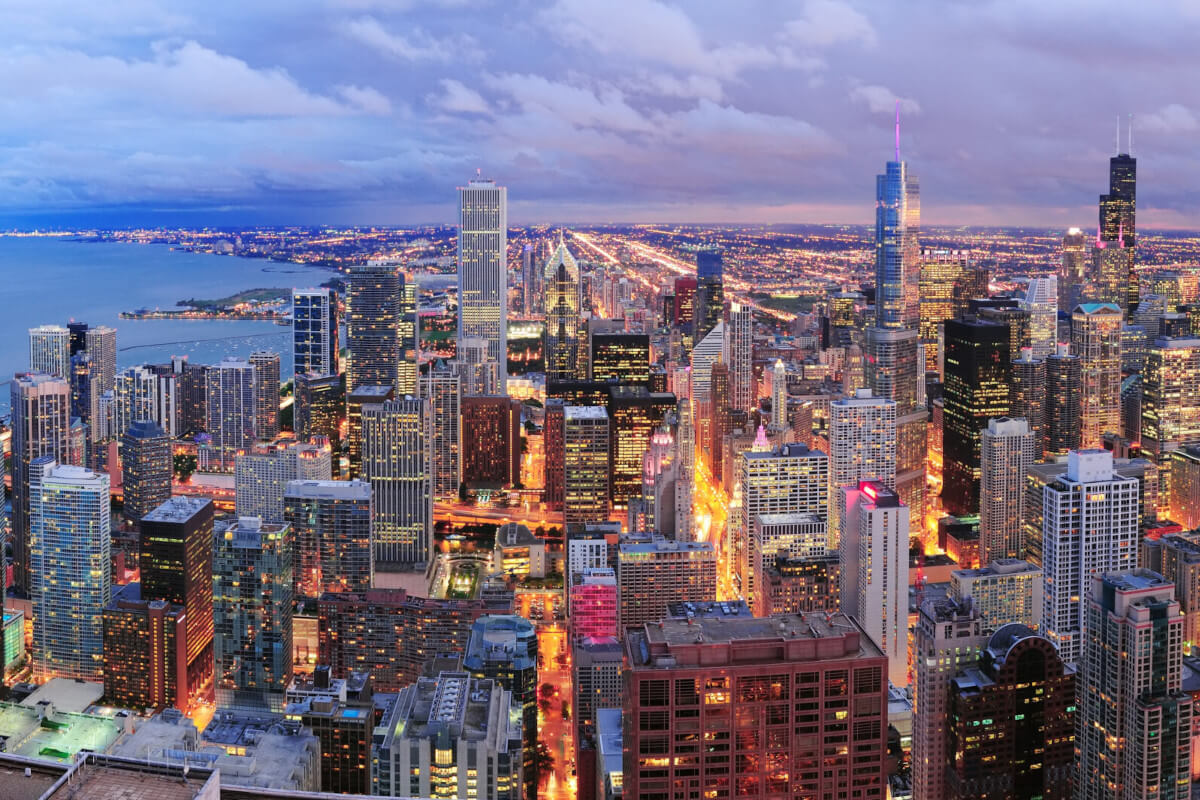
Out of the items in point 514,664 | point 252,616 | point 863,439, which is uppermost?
point 863,439

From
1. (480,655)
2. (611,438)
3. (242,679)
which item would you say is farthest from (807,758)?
(611,438)

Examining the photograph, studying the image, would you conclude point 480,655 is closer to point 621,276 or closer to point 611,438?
point 611,438

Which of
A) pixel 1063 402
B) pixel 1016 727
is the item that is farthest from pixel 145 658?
pixel 1063 402

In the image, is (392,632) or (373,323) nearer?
(392,632)

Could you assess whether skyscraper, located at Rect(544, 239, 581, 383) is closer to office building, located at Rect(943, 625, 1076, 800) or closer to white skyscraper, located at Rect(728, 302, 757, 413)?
white skyscraper, located at Rect(728, 302, 757, 413)

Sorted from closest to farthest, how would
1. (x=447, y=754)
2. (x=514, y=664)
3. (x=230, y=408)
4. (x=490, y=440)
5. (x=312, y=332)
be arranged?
(x=447, y=754)
(x=514, y=664)
(x=230, y=408)
(x=490, y=440)
(x=312, y=332)

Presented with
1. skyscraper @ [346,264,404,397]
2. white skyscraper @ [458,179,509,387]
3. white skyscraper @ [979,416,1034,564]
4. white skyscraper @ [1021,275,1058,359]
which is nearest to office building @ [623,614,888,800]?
white skyscraper @ [979,416,1034,564]

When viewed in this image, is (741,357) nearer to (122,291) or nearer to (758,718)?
(122,291)
